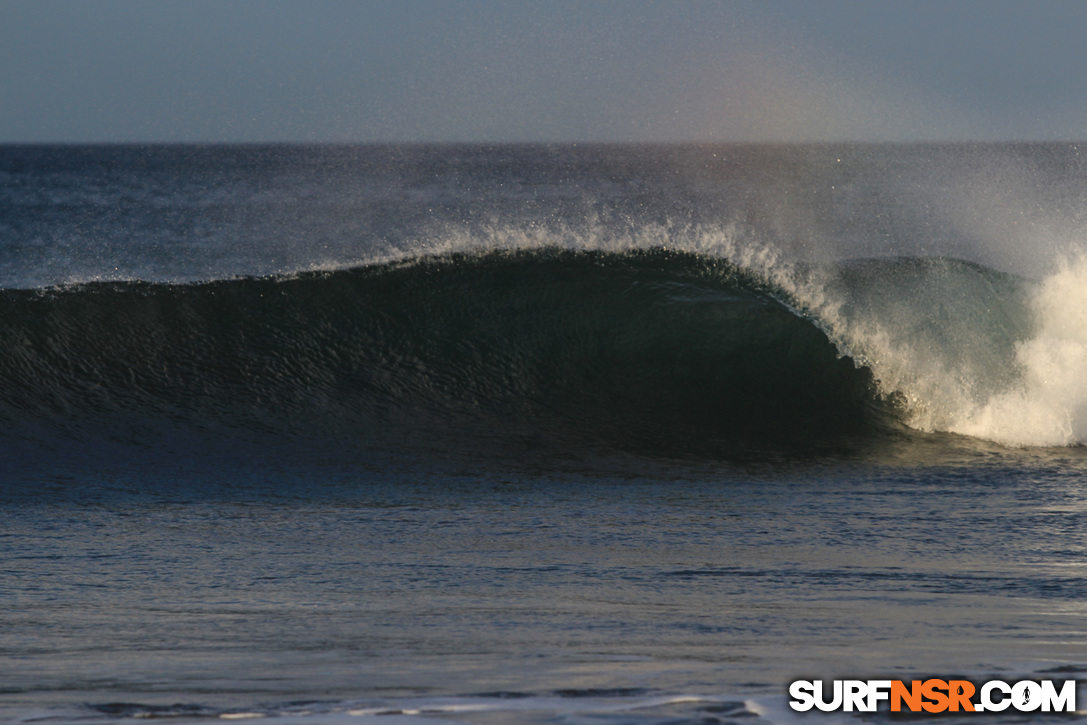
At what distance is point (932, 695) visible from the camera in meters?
2.30

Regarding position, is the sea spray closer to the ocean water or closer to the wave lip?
the ocean water

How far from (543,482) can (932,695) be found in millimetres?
3449

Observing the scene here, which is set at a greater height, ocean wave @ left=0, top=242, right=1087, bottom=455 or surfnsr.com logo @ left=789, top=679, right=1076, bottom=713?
ocean wave @ left=0, top=242, right=1087, bottom=455

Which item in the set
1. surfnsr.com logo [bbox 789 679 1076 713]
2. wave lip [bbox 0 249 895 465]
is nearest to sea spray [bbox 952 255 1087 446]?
wave lip [bbox 0 249 895 465]

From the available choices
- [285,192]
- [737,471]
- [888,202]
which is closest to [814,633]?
[737,471]

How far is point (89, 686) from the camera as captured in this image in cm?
244

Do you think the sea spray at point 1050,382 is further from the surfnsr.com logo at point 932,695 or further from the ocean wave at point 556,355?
the surfnsr.com logo at point 932,695

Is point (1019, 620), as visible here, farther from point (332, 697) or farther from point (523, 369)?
point (523, 369)

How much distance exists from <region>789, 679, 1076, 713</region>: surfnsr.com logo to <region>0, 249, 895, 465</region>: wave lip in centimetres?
401

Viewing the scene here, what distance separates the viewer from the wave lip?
6.68 meters

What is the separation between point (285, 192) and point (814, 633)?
36.9m

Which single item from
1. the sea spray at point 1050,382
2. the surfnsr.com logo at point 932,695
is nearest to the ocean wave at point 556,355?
the sea spray at point 1050,382

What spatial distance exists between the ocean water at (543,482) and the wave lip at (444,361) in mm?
32

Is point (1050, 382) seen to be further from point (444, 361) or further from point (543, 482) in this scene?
point (444, 361)
